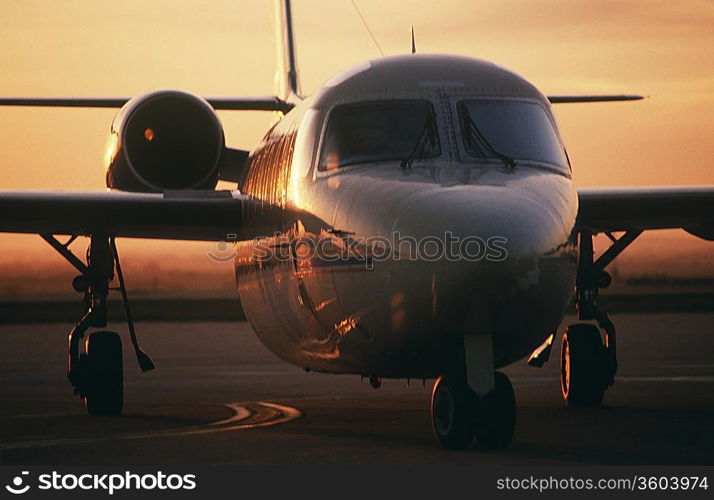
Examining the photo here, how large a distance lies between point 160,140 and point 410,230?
7.99 m

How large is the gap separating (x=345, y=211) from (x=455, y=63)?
207 cm

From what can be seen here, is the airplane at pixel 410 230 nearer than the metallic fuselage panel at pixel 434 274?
No

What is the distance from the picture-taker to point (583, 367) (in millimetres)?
17125

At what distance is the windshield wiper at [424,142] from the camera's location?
12.1 m

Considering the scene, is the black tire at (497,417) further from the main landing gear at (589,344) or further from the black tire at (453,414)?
the main landing gear at (589,344)

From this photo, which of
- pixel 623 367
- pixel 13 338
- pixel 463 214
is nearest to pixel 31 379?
pixel 623 367

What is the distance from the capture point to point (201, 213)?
52.5 feet

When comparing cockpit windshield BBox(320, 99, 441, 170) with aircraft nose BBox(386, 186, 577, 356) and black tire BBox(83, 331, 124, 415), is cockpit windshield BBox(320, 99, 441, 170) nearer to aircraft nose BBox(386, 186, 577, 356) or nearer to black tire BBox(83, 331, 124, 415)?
aircraft nose BBox(386, 186, 577, 356)

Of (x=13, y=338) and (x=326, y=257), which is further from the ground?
(x=326, y=257)

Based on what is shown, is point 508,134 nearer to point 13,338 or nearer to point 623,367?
point 623,367

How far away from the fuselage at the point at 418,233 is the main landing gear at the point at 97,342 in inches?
106

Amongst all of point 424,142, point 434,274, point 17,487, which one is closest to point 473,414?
point 434,274

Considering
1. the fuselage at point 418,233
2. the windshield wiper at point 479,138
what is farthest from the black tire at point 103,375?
the windshield wiper at point 479,138

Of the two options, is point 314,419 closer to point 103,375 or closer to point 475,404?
point 103,375
